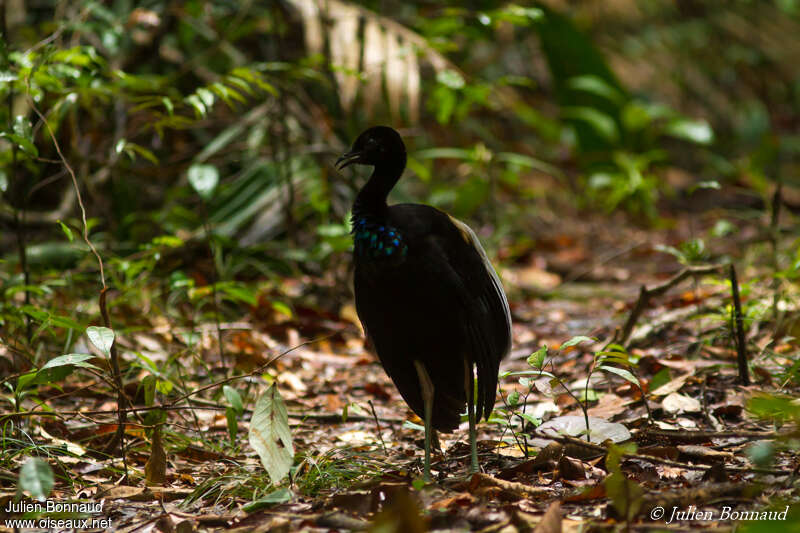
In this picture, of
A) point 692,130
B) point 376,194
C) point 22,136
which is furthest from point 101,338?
point 692,130

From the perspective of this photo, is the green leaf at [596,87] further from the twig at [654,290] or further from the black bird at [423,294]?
the black bird at [423,294]

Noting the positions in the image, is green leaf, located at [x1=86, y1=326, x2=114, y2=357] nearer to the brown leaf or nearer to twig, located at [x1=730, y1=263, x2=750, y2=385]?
the brown leaf

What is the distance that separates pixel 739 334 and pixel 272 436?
201 centimetres

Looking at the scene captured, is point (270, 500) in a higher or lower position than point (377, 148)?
lower

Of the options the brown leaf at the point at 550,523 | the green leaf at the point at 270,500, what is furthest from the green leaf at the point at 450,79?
the brown leaf at the point at 550,523

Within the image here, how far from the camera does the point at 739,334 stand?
3229 mm

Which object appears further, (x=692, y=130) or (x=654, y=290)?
(x=692, y=130)

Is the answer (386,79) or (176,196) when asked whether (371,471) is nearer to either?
(386,79)

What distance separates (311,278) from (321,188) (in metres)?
0.67

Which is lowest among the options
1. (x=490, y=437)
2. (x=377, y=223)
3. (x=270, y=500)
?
(x=490, y=437)

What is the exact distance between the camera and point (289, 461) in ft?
7.95

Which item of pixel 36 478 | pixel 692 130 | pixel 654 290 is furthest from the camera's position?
pixel 692 130

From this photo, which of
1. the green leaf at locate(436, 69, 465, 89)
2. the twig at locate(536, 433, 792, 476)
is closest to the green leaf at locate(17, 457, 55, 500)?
the twig at locate(536, 433, 792, 476)

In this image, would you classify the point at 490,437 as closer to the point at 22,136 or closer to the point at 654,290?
the point at 654,290
